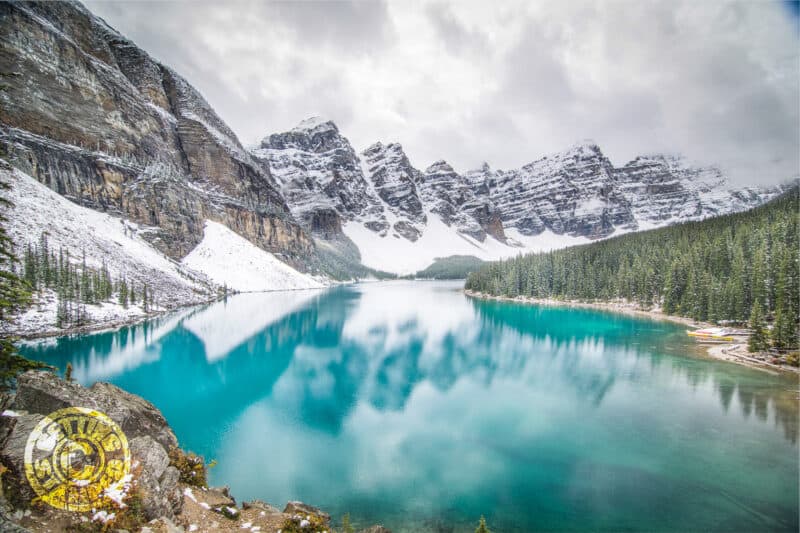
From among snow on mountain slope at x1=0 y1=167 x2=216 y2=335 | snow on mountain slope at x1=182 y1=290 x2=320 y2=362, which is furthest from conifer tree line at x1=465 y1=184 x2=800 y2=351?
snow on mountain slope at x1=0 y1=167 x2=216 y2=335

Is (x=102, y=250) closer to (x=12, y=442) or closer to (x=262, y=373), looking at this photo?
(x=262, y=373)

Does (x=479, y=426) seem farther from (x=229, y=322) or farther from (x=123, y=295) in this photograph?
(x=123, y=295)

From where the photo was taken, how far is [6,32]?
64.6 meters

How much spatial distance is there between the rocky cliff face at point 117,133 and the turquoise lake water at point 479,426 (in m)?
53.3

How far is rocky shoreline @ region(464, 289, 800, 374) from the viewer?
1086 inches

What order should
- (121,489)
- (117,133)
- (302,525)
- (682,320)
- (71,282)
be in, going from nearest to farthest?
(121,489) < (302,525) < (71,282) < (682,320) < (117,133)

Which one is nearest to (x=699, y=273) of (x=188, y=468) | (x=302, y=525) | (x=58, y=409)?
(x=302, y=525)

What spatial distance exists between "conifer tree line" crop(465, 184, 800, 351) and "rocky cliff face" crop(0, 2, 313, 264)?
273ft

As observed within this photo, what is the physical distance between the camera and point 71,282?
39562 mm

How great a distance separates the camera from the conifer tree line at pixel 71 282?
1480 inches

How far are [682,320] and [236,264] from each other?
98961 mm

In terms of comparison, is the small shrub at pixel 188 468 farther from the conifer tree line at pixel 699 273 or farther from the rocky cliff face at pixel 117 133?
the rocky cliff face at pixel 117 133

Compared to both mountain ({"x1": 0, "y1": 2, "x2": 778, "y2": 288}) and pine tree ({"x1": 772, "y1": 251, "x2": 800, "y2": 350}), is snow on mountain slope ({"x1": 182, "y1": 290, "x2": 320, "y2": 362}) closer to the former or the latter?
mountain ({"x1": 0, "y1": 2, "x2": 778, "y2": 288})

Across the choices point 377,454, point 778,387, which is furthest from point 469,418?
point 778,387
